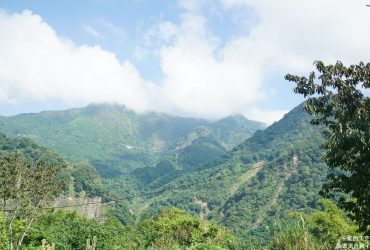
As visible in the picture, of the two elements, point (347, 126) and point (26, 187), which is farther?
point (26, 187)

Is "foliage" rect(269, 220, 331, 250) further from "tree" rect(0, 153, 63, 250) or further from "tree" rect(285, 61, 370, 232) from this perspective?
"tree" rect(0, 153, 63, 250)

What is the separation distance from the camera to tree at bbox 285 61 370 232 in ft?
30.5

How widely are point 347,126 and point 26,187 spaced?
853 inches

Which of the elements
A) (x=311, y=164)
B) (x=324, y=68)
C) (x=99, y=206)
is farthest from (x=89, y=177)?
(x=324, y=68)

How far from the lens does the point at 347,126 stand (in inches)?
387

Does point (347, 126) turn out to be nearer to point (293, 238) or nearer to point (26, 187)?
point (293, 238)

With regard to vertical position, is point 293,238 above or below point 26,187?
below

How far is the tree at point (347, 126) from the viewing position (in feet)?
30.5

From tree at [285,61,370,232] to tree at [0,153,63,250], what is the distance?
20.0 meters

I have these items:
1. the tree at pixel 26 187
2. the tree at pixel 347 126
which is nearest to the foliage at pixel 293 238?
the tree at pixel 347 126

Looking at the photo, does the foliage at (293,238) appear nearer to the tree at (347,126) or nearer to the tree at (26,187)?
the tree at (347,126)

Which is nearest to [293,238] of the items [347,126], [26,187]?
[347,126]

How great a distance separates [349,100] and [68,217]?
5620 centimetres

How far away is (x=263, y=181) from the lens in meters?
194
